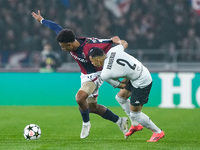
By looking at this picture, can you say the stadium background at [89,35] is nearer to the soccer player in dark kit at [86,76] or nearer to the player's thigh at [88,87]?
the soccer player in dark kit at [86,76]

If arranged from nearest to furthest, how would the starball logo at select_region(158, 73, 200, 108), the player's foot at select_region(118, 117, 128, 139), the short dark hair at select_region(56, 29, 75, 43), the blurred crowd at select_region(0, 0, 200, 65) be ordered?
1. the short dark hair at select_region(56, 29, 75, 43)
2. the player's foot at select_region(118, 117, 128, 139)
3. the starball logo at select_region(158, 73, 200, 108)
4. the blurred crowd at select_region(0, 0, 200, 65)

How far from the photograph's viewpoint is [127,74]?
742cm

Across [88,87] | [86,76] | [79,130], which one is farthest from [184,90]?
[88,87]

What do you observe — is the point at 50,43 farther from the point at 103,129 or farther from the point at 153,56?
the point at 103,129

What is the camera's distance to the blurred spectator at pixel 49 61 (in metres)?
16.1

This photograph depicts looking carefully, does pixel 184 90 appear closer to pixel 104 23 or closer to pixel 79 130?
pixel 104 23

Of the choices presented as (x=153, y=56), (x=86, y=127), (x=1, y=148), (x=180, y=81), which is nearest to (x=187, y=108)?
(x=180, y=81)

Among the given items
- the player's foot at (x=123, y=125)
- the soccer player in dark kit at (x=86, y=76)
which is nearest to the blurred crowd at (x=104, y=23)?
the player's foot at (x=123, y=125)

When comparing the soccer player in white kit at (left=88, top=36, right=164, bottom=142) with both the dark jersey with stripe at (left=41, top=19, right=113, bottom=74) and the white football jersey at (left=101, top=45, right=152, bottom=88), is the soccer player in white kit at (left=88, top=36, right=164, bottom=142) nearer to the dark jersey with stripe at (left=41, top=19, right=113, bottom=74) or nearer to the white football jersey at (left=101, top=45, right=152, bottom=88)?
the white football jersey at (left=101, top=45, right=152, bottom=88)

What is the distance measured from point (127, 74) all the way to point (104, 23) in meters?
10.6

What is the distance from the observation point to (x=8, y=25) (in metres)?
17.5

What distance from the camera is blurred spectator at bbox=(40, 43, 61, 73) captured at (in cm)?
1611

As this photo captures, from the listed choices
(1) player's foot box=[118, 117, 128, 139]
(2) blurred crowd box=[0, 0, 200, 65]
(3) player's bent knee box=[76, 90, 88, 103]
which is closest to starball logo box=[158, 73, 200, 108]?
(2) blurred crowd box=[0, 0, 200, 65]

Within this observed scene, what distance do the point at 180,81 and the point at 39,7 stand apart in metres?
6.41
